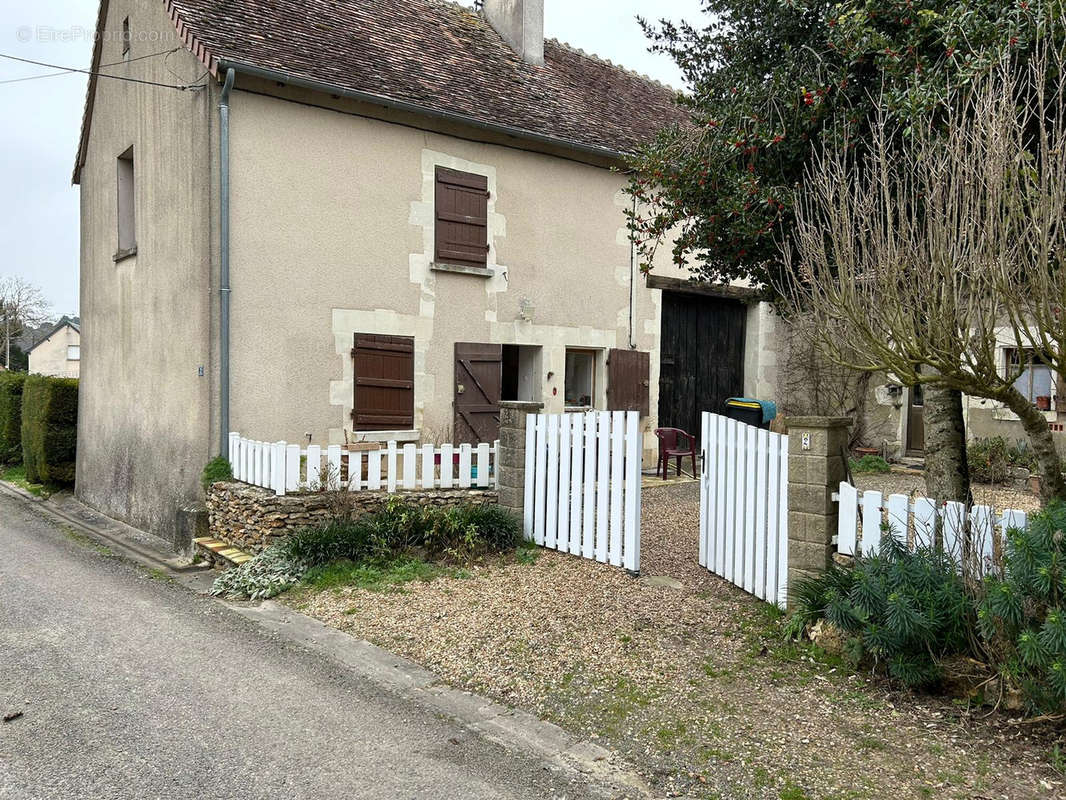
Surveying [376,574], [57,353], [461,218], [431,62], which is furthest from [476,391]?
[57,353]

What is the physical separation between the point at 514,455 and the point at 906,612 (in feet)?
13.3

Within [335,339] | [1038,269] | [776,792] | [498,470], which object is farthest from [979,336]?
[335,339]

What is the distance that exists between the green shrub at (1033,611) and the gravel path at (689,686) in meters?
0.25

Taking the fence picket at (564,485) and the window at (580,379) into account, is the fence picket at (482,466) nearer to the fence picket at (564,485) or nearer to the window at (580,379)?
the fence picket at (564,485)

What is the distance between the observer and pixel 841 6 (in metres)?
5.60

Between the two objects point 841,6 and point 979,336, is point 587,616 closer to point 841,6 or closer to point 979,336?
point 979,336

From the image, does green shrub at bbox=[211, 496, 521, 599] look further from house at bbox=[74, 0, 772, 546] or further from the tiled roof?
the tiled roof

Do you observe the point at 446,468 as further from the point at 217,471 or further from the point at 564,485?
the point at 217,471

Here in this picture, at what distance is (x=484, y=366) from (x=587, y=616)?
18.7 feet

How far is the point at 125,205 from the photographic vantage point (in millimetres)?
11172

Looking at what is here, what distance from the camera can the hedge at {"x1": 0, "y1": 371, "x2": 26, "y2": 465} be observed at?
15.6 meters

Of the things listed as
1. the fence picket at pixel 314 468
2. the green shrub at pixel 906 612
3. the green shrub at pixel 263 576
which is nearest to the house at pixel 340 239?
the fence picket at pixel 314 468

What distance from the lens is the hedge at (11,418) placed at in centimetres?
1557

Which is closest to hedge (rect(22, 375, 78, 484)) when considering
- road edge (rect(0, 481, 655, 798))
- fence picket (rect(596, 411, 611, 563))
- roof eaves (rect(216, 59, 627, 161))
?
road edge (rect(0, 481, 655, 798))
